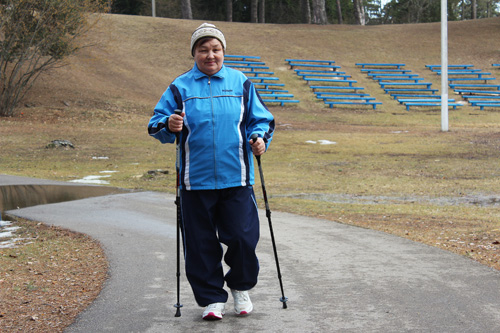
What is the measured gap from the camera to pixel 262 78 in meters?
40.7

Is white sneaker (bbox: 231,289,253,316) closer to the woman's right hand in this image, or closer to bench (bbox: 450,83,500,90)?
the woman's right hand

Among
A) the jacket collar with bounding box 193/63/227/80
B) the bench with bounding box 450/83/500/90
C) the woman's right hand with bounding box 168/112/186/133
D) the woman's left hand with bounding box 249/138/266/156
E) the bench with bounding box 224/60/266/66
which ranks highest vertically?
the bench with bounding box 224/60/266/66

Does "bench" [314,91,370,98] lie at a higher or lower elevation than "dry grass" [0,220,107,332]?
higher

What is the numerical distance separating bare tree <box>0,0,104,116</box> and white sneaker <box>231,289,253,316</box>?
25307 mm

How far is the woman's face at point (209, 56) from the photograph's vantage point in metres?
4.70

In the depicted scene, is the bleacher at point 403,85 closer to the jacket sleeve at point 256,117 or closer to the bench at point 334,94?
the bench at point 334,94

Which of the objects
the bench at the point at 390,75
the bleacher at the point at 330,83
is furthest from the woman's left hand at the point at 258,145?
the bench at the point at 390,75

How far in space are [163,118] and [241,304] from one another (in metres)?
1.43

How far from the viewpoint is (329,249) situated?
286 inches

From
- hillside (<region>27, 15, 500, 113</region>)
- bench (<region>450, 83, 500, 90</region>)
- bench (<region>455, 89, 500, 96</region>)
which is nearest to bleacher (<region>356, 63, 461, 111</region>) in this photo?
hillside (<region>27, 15, 500, 113</region>)

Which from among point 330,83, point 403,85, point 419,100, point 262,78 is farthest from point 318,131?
point 403,85

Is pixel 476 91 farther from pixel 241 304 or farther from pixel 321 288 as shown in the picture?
pixel 241 304

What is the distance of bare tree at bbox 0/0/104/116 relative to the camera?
28.1 m

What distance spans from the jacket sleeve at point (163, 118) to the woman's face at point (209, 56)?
29cm
